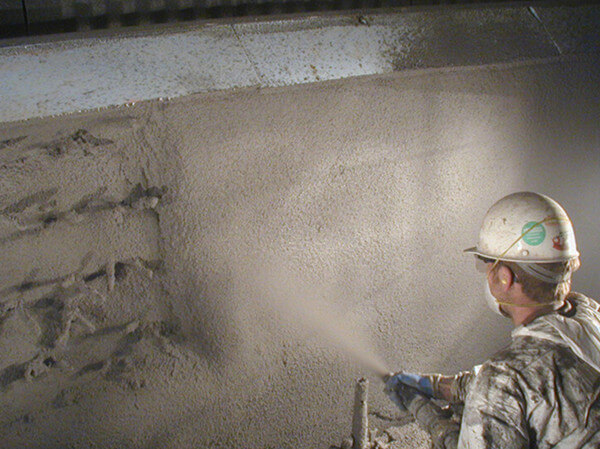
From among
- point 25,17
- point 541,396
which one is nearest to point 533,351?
point 541,396

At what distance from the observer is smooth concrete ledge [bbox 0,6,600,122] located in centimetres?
225

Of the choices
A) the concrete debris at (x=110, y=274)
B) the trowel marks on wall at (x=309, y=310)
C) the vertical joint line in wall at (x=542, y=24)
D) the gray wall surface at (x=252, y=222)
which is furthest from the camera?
the vertical joint line in wall at (x=542, y=24)

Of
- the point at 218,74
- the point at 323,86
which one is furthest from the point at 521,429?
the point at 218,74

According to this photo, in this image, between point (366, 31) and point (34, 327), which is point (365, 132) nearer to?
point (366, 31)

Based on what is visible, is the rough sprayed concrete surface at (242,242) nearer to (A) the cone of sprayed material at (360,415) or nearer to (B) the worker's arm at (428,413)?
(A) the cone of sprayed material at (360,415)

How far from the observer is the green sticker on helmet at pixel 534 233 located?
2102 millimetres

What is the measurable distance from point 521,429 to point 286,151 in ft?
5.20

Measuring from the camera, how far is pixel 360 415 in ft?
8.94

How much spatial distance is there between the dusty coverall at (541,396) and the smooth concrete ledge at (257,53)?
154 cm

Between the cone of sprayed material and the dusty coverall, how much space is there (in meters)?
0.71

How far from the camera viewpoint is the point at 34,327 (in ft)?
7.67

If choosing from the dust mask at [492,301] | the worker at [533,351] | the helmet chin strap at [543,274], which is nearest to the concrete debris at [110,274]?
the worker at [533,351]

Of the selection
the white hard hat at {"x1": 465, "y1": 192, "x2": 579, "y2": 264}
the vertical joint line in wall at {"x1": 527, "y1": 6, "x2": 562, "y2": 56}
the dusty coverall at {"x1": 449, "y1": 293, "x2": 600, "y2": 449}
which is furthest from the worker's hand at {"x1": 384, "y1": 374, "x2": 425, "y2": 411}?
the vertical joint line in wall at {"x1": 527, "y1": 6, "x2": 562, "y2": 56}

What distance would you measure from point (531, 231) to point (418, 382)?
966 millimetres
